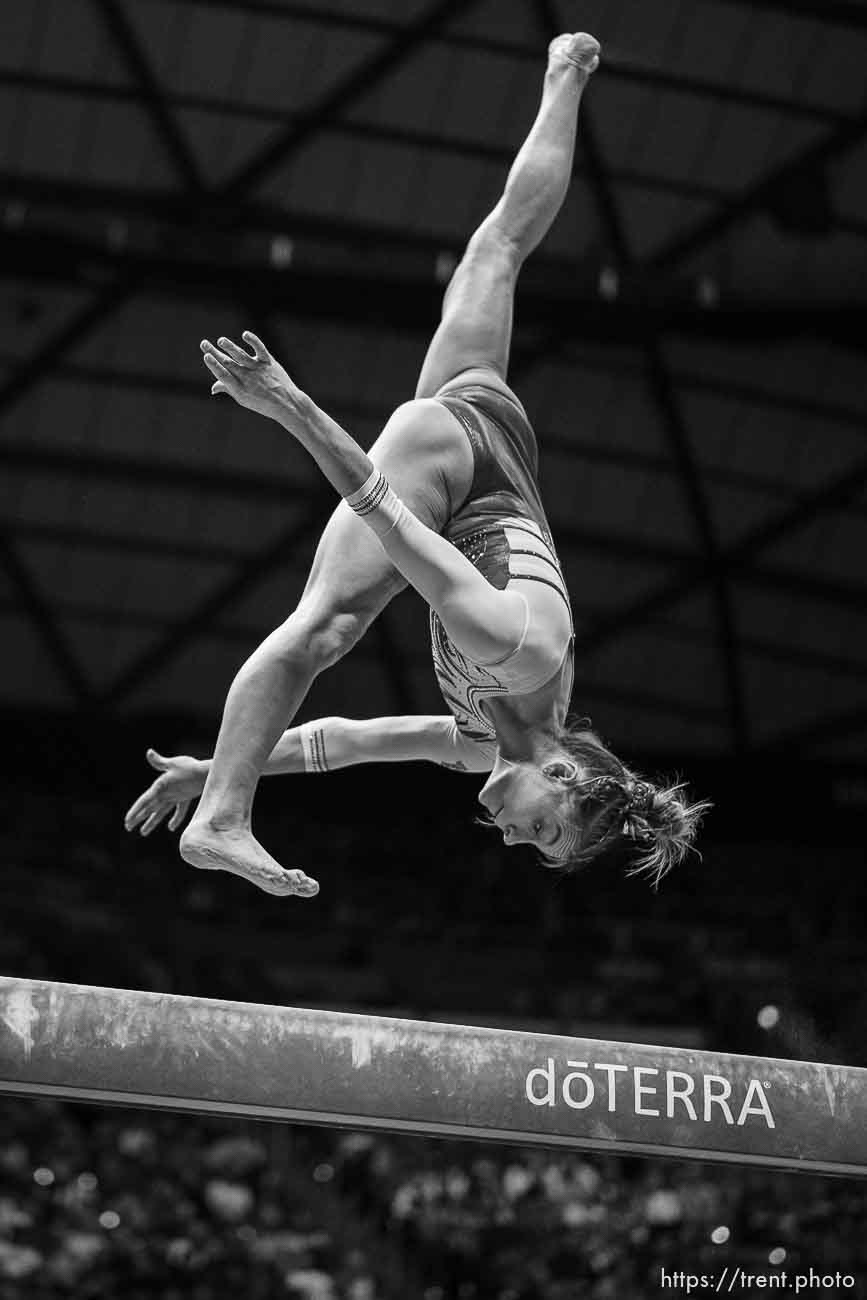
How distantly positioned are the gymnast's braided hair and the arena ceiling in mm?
8683

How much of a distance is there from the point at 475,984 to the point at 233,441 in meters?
5.82

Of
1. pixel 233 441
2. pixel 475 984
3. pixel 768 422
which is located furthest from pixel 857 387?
pixel 475 984

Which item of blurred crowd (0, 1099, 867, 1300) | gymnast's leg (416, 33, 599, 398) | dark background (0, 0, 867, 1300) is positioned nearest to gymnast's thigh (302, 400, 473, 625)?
gymnast's leg (416, 33, 599, 398)

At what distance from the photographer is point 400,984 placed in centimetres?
1648

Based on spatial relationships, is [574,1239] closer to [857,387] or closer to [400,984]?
[400,984]

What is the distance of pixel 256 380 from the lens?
13.1 feet

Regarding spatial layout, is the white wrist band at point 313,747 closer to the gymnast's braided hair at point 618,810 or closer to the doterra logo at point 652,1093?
the gymnast's braided hair at point 618,810

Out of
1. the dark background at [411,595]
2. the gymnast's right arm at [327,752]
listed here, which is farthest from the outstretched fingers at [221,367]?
the dark background at [411,595]

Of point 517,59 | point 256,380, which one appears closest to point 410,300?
point 517,59

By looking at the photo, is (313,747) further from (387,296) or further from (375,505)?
(387,296)

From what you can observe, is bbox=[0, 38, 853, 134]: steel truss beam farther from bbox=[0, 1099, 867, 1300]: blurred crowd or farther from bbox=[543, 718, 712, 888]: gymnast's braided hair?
bbox=[543, 718, 712, 888]: gymnast's braided hair

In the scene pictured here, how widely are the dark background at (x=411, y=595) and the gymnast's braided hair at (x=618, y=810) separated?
9.36 feet

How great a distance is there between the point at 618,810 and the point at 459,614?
0.79 m

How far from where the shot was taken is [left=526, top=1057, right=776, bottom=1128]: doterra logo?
174 inches
